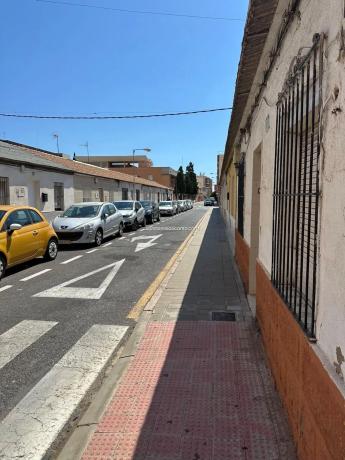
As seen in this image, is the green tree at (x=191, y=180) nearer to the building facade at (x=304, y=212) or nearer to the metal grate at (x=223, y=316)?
the metal grate at (x=223, y=316)

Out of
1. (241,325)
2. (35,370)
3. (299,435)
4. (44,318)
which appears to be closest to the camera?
(299,435)

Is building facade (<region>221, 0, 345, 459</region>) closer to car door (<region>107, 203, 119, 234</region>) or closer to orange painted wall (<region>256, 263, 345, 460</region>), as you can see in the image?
orange painted wall (<region>256, 263, 345, 460</region>)

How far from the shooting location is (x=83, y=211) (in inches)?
587

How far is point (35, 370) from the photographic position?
4109 millimetres

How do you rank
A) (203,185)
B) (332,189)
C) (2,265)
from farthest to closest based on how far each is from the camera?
1. (203,185)
2. (2,265)
3. (332,189)

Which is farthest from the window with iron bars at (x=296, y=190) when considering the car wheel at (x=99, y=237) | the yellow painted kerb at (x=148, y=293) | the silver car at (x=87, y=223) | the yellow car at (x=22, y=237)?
the car wheel at (x=99, y=237)

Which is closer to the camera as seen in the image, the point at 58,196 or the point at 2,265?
the point at 2,265

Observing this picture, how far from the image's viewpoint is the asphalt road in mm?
4141

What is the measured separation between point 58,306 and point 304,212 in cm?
481

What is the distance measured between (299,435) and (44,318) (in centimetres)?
415

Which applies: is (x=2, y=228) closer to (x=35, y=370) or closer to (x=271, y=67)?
(x=35, y=370)

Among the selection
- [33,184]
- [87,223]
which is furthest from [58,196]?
[87,223]

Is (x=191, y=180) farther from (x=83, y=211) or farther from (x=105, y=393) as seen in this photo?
(x=105, y=393)

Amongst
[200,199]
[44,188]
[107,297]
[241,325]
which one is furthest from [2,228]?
[200,199]
